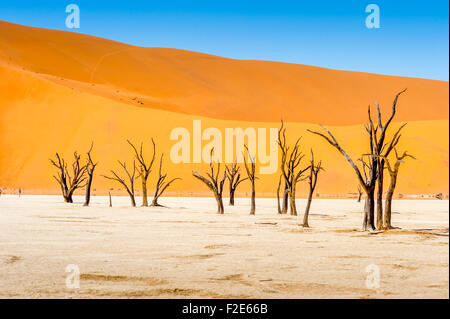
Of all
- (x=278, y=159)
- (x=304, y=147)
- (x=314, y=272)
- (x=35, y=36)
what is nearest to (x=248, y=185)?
(x=278, y=159)

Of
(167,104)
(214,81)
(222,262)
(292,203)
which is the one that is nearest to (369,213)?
(222,262)

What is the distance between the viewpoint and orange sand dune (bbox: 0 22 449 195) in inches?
2258

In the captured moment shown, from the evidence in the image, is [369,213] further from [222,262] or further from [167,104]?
[167,104]

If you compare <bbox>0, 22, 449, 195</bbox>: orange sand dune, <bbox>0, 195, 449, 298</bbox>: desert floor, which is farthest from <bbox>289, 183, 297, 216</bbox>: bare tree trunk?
<bbox>0, 22, 449, 195</bbox>: orange sand dune

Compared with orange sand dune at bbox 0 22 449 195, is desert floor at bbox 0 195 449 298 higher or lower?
lower

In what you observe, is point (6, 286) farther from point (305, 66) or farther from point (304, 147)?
point (305, 66)

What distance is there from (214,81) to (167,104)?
21.3 metres

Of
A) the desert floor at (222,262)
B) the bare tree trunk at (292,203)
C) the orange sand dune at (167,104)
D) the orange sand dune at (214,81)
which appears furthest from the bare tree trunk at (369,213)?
the orange sand dune at (214,81)

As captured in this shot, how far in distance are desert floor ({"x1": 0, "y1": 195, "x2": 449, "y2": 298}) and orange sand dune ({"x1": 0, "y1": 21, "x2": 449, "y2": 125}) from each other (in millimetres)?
68165

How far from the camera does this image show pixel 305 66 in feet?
397

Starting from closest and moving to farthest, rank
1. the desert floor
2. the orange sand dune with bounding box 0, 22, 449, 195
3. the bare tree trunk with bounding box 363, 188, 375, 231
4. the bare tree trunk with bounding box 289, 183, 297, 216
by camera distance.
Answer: the desert floor → the bare tree trunk with bounding box 363, 188, 375, 231 → the bare tree trunk with bounding box 289, 183, 297, 216 → the orange sand dune with bounding box 0, 22, 449, 195

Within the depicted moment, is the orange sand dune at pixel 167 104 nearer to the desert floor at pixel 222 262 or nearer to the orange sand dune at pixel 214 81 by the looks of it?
the orange sand dune at pixel 214 81

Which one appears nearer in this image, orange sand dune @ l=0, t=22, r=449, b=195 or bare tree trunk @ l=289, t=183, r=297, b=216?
bare tree trunk @ l=289, t=183, r=297, b=216

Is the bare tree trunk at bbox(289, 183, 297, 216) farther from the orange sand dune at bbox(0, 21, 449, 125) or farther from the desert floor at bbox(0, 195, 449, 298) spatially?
the orange sand dune at bbox(0, 21, 449, 125)
